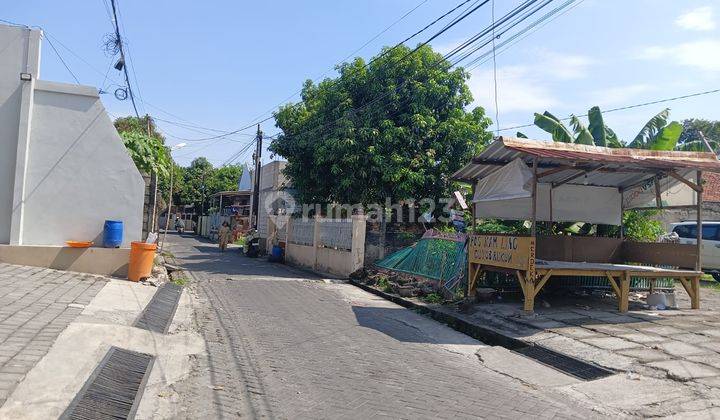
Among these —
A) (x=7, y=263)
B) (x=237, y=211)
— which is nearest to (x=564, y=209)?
(x=7, y=263)

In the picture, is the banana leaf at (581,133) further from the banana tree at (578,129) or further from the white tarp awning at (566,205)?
the white tarp awning at (566,205)

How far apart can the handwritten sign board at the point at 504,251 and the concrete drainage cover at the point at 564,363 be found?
74.7 inches

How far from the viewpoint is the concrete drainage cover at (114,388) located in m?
4.79

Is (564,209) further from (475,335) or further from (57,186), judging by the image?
(57,186)

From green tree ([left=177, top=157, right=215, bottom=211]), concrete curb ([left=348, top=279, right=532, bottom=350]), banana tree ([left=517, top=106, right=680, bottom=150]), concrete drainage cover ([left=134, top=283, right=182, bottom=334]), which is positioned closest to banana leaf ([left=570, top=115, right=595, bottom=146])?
banana tree ([left=517, top=106, right=680, bottom=150])

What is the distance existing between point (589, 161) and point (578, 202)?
3.17 metres

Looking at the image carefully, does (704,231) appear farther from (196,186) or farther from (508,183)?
(196,186)

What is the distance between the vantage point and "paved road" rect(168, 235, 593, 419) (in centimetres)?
521

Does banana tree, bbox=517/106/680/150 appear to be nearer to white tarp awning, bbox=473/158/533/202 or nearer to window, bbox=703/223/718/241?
window, bbox=703/223/718/241

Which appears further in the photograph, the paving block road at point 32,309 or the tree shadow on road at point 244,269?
the tree shadow on road at point 244,269

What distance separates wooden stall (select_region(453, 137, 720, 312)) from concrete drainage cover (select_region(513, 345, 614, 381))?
1.85 meters

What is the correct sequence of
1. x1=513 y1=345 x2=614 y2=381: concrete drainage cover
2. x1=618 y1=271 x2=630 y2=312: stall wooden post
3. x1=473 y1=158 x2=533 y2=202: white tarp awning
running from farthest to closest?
x1=473 y1=158 x2=533 y2=202: white tarp awning, x1=618 y1=271 x2=630 y2=312: stall wooden post, x1=513 y1=345 x2=614 y2=381: concrete drainage cover

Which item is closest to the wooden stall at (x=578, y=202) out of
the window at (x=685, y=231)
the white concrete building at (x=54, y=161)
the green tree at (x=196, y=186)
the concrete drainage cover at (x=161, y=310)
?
the concrete drainage cover at (x=161, y=310)

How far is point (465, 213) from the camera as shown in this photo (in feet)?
55.1
